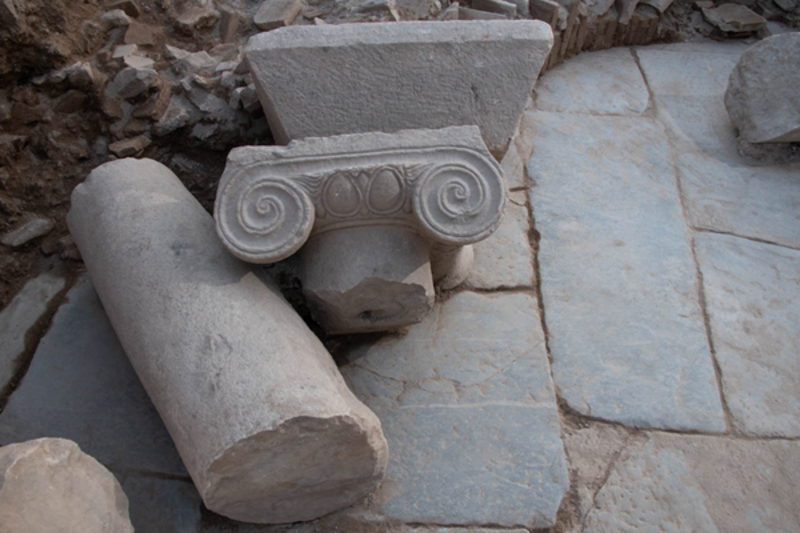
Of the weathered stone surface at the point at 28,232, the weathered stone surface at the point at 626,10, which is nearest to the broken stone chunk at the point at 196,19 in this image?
the weathered stone surface at the point at 28,232

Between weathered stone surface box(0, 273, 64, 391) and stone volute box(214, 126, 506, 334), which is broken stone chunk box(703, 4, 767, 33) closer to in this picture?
stone volute box(214, 126, 506, 334)

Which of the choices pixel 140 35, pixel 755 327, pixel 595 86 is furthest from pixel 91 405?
pixel 595 86

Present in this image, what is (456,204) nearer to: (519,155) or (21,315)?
(519,155)

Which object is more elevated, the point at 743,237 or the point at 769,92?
the point at 769,92

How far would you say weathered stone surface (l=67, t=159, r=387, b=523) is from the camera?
5.25ft

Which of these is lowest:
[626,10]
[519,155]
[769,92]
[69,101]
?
[519,155]

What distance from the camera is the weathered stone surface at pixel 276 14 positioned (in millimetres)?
3189

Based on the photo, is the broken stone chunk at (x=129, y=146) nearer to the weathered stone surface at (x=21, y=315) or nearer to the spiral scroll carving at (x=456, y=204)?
the weathered stone surface at (x=21, y=315)

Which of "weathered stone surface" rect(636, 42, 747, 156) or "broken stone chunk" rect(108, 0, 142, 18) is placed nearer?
"broken stone chunk" rect(108, 0, 142, 18)

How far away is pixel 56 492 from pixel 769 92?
354 centimetres

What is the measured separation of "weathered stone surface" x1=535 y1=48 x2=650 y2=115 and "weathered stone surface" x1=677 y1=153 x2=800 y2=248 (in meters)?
0.54

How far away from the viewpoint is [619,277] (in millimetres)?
2623

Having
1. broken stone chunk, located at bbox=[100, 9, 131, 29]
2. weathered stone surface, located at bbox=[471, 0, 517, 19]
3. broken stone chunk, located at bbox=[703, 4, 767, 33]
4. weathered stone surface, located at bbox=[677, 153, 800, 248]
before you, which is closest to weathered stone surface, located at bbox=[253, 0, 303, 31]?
broken stone chunk, located at bbox=[100, 9, 131, 29]

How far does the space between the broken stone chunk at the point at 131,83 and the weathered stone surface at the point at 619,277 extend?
1876 mm
